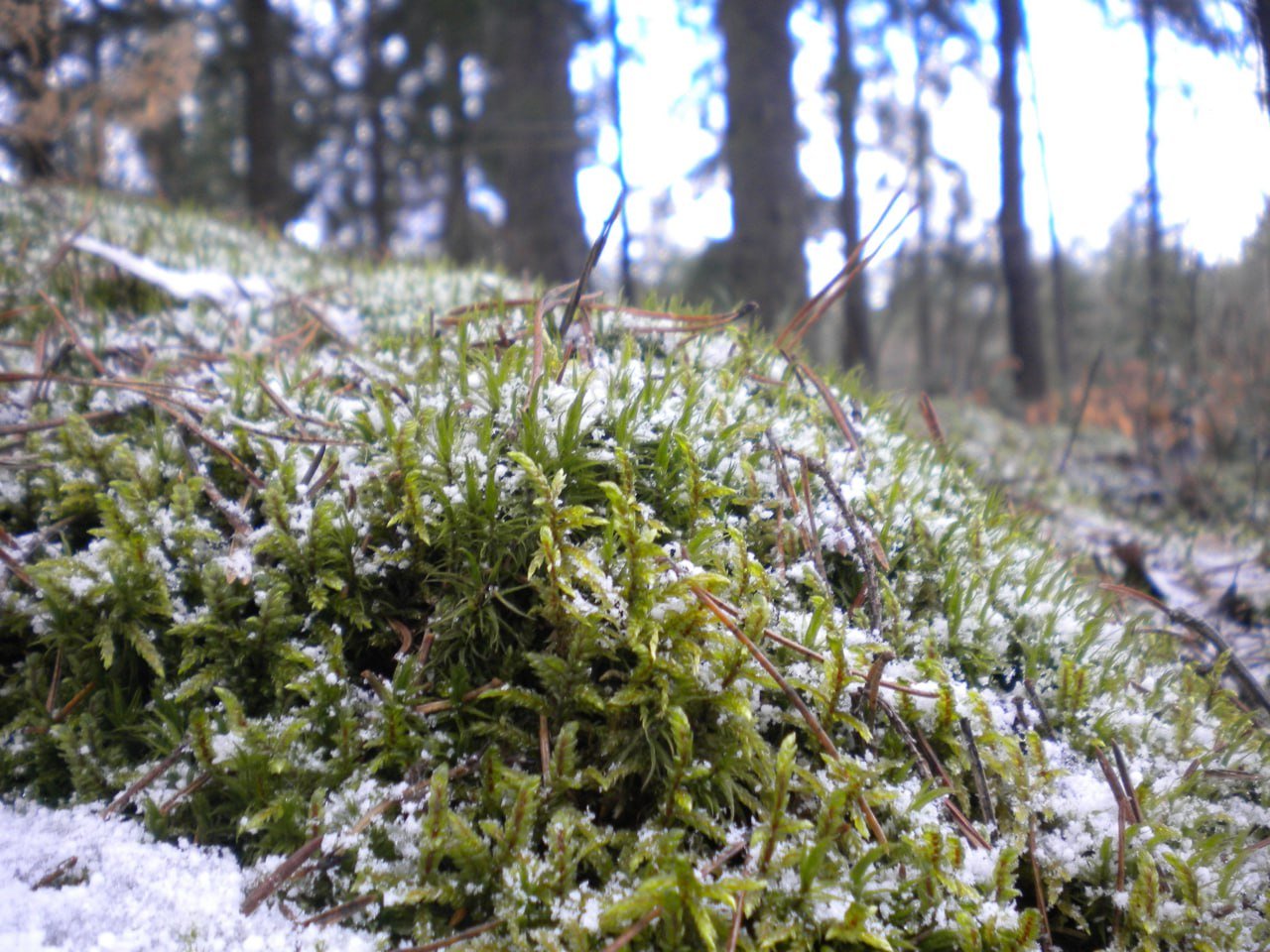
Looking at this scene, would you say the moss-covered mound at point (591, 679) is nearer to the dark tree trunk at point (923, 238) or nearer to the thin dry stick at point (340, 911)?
the thin dry stick at point (340, 911)

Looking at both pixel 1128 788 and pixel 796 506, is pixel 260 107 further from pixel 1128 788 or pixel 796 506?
pixel 1128 788

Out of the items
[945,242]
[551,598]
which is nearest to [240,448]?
[551,598]

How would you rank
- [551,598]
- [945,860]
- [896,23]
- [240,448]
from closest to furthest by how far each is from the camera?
1. [945,860]
2. [551,598]
3. [240,448]
4. [896,23]

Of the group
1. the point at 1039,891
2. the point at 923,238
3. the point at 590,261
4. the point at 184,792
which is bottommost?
the point at 1039,891

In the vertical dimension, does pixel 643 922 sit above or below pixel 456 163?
below

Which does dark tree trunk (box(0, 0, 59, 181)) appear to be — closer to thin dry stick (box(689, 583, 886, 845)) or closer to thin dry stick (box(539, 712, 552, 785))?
thin dry stick (box(539, 712, 552, 785))

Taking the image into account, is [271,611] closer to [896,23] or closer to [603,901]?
[603,901]

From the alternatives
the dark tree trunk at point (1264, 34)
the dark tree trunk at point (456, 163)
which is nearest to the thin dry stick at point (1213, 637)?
the dark tree trunk at point (1264, 34)

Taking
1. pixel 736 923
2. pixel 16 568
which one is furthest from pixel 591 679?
pixel 16 568
